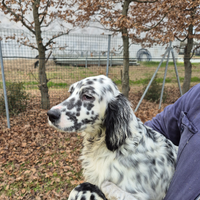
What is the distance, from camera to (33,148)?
4.00 m

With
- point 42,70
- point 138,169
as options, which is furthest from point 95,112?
point 42,70

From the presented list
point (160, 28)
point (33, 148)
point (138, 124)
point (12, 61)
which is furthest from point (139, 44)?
point (138, 124)

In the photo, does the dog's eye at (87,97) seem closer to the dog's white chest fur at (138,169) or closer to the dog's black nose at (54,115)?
the dog's black nose at (54,115)

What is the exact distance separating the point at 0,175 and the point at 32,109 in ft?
9.09

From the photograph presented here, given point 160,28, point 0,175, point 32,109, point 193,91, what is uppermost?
point 160,28

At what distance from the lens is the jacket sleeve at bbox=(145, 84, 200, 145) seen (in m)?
1.41

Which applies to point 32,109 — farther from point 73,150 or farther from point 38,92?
point 73,150

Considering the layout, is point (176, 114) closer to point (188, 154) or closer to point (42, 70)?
point (188, 154)

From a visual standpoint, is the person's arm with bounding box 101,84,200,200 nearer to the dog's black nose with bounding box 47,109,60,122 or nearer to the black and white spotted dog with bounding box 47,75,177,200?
the black and white spotted dog with bounding box 47,75,177,200

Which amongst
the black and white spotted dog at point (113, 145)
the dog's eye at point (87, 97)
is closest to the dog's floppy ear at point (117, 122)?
the black and white spotted dog at point (113, 145)

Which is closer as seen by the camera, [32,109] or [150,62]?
[32,109]

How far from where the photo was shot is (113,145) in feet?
5.46

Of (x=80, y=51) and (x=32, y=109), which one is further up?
(x=80, y=51)

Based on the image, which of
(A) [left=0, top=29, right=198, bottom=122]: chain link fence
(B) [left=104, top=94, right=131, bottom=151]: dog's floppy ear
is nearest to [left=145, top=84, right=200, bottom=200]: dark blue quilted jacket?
(B) [left=104, top=94, right=131, bottom=151]: dog's floppy ear
